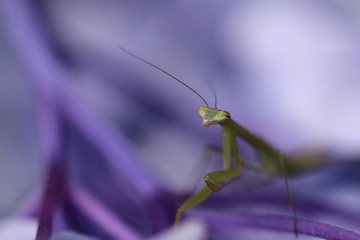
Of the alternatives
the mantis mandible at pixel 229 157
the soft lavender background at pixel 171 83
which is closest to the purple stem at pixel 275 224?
the mantis mandible at pixel 229 157

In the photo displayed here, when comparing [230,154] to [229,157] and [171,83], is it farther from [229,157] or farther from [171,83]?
[171,83]

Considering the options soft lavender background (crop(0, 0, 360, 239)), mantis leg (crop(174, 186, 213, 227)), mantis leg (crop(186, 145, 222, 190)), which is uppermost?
soft lavender background (crop(0, 0, 360, 239))

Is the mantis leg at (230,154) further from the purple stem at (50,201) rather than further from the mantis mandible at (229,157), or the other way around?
the purple stem at (50,201)

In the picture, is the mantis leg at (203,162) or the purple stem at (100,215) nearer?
the purple stem at (100,215)

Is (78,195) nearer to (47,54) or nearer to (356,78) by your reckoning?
(47,54)

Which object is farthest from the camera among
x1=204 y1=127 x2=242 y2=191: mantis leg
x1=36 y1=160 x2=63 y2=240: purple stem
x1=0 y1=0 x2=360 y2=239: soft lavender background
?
x1=0 y1=0 x2=360 y2=239: soft lavender background

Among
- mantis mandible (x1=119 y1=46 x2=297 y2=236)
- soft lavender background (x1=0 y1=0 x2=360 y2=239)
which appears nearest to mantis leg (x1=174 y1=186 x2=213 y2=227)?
mantis mandible (x1=119 y1=46 x2=297 y2=236)

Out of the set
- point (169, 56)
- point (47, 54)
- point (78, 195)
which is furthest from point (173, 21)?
point (78, 195)

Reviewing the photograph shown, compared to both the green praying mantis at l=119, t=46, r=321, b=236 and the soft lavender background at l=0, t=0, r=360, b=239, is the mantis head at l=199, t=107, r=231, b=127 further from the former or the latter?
the soft lavender background at l=0, t=0, r=360, b=239

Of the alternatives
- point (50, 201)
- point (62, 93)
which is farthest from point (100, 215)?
point (62, 93)
